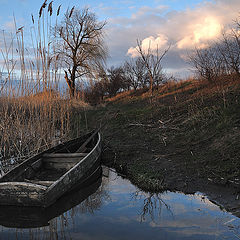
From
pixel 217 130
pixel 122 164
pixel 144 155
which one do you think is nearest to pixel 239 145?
pixel 217 130

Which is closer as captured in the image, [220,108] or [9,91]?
[9,91]

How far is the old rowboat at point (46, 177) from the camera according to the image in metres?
3.04

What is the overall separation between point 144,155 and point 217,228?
2.66 metres

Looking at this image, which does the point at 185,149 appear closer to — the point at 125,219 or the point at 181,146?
the point at 181,146

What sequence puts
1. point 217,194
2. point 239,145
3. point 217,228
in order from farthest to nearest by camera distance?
point 239,145
point 217,194
point 217,228

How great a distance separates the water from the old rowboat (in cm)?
20

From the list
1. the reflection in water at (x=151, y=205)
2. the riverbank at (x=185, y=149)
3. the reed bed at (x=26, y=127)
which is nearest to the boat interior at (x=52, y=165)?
the reed bed at (x=26, y=127)

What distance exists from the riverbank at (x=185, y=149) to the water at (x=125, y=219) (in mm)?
307

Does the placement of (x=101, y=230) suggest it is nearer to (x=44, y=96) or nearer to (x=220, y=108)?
(x=44, y=96)

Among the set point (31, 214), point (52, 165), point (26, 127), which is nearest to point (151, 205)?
point (31, 214)

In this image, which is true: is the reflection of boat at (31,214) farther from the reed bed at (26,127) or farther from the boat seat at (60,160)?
the reed bed at (26,127)

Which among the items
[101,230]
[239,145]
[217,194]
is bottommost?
[101,230]

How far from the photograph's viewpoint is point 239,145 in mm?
4250

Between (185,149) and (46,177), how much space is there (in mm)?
2686
